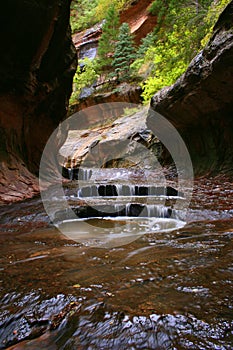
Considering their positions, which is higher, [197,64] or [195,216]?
[197,64]

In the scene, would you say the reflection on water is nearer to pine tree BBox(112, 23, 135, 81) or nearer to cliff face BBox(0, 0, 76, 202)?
cliff face BBox(0, 0, 76, 202)

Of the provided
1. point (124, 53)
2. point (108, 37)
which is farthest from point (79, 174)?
point (108, 37)

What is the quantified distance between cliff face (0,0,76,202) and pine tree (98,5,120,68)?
651 inches

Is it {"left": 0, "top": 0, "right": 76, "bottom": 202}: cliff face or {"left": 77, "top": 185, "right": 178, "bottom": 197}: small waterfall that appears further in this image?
{"left": 77, "top": 185, "right": 178, "bottom": 197}: small waterfall

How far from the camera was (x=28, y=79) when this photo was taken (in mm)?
7461

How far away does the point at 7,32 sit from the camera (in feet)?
20.1

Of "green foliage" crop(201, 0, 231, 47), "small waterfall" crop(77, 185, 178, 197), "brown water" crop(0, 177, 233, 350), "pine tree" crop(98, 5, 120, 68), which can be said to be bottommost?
"brown water" crop(0, 177, 233, 350)

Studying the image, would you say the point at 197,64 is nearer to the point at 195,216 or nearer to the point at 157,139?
the point at 195,216

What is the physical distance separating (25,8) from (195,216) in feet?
20.7

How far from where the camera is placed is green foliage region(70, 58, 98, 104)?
23516 millimetres

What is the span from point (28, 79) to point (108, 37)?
20.3 meters

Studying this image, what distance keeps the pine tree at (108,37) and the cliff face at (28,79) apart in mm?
16530

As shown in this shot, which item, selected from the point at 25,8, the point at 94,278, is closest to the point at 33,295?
the point at 94,278

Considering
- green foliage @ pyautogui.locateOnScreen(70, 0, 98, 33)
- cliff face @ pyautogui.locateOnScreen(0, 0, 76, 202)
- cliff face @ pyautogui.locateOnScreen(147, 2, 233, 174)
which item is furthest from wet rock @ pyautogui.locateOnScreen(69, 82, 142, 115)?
green foliage @ pyautogui.locateOnScreen(70, 0, 98, 33)
